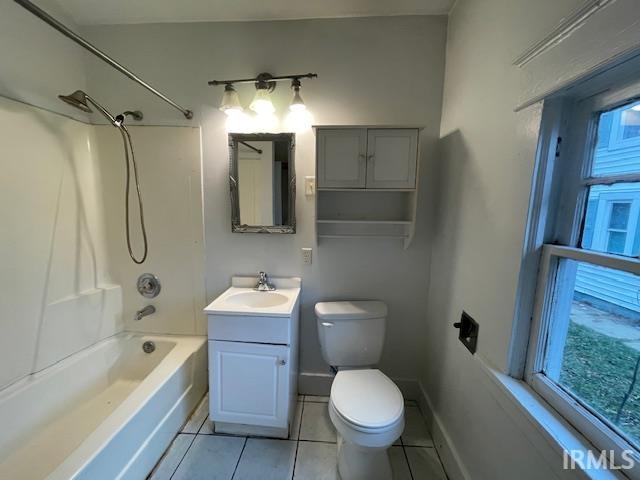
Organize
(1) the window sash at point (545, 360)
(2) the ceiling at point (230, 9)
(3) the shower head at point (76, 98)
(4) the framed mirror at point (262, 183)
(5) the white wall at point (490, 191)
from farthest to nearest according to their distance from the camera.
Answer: (4) the framed mirror at point (262, 183) < (2) the ceiling at point (230, 9) < (3) the shower head at point (76, 98) < (5) the white wall at point (490, 191) < (1) the window sash at point (545, 360)

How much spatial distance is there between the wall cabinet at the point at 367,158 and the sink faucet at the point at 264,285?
72 centimetres

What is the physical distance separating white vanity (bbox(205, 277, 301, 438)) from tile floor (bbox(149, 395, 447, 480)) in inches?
4.2

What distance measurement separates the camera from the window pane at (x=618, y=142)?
0.66 m

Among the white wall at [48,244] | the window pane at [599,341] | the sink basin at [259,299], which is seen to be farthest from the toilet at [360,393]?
the white wall at [48,244]

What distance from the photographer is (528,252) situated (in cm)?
87

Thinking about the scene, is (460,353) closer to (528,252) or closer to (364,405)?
(364,405)

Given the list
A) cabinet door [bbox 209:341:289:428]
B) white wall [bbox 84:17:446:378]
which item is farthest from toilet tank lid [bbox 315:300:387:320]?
cabinet door [bbox 209:341:289:428]

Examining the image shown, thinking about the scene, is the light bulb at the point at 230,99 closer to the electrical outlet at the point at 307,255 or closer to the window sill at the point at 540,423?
the electrical outlet at the point at 307,255

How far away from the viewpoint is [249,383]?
4.77 feet

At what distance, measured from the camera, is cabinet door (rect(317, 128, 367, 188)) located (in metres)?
1.48

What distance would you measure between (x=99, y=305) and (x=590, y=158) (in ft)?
8.44

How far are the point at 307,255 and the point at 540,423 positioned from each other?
1.32 m

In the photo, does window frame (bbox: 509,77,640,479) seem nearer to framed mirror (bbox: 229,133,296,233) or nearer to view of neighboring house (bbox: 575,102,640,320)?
view of neighboring house (bbox: 575,102,640,320)

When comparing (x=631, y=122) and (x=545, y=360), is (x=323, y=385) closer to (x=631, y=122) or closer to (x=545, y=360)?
(x=545, y=360)
